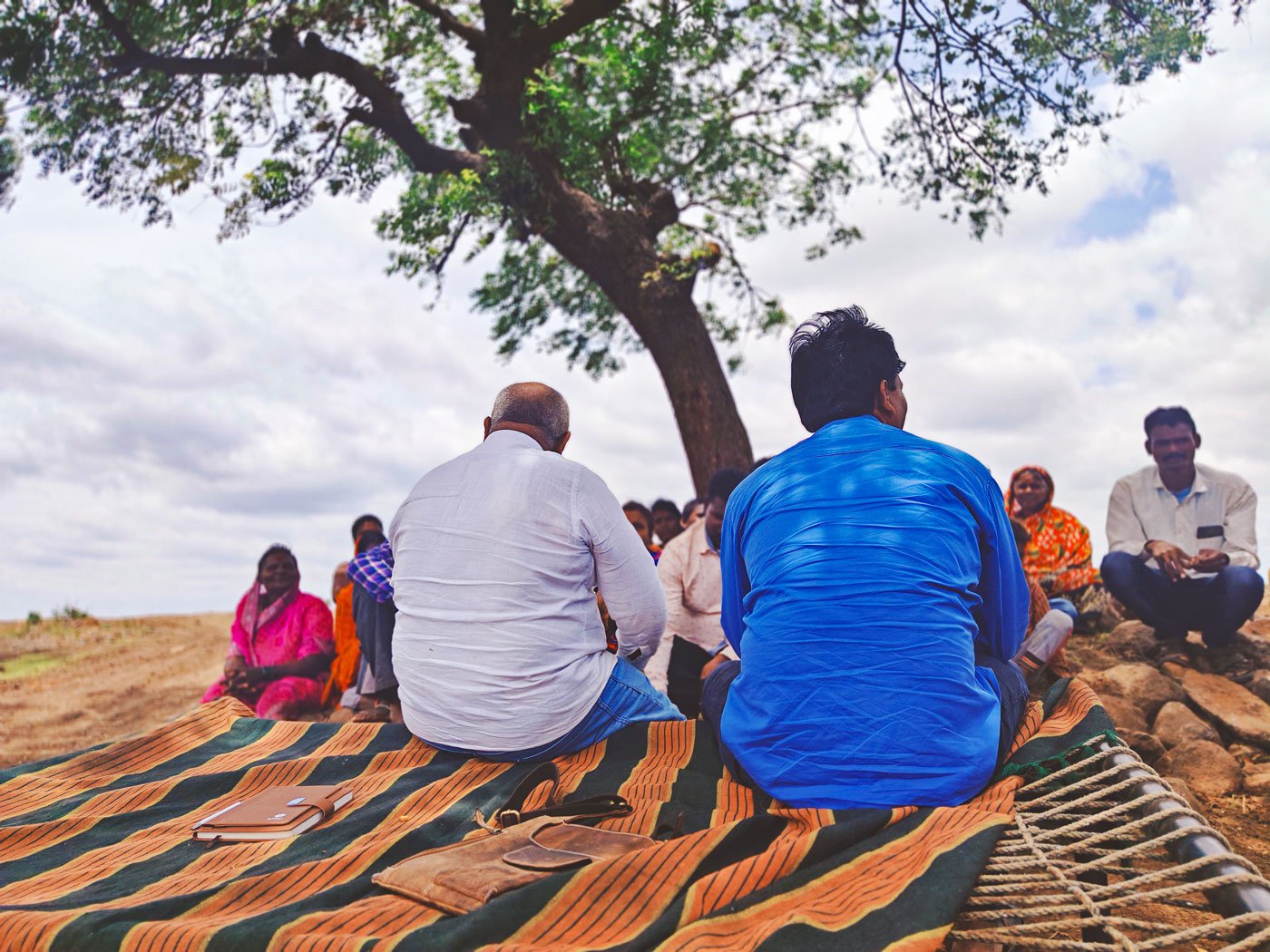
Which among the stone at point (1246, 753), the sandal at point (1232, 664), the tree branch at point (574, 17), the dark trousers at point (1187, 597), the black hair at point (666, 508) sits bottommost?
the stone at point (1246, 753)

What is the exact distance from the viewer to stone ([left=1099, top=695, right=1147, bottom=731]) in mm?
5527

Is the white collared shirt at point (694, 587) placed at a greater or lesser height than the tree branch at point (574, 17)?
lesser

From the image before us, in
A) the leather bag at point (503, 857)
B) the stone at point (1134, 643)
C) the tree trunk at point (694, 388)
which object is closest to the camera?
the leather bag at point (503, 857)

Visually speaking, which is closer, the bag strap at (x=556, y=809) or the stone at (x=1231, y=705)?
the bag strap at (x=556, y=809)

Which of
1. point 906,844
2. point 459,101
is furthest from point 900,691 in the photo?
point 459,101

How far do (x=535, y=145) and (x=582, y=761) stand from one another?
687 cm

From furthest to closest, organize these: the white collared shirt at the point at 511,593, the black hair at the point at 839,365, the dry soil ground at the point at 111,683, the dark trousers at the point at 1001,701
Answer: the dry soil ground at the point at 111,683, the white collared shirt at the point at 511,593, the black hair at the point at 839,365, the dark trousers at the point at 1001,701

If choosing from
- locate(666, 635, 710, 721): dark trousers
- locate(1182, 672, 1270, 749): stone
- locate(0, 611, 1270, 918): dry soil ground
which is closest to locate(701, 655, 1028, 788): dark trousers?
locate(0, 611, 1270, 918): dry soil ground

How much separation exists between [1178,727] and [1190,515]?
189 centimetres

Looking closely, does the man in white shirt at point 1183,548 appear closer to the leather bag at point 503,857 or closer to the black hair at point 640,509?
the black hair at point 640,509

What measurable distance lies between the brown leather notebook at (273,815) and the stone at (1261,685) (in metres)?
5.75

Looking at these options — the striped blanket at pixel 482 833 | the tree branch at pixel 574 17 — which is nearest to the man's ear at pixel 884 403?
the striped blanket at pixel 482 833

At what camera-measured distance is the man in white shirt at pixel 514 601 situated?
133 inches

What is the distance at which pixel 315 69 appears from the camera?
930cm
